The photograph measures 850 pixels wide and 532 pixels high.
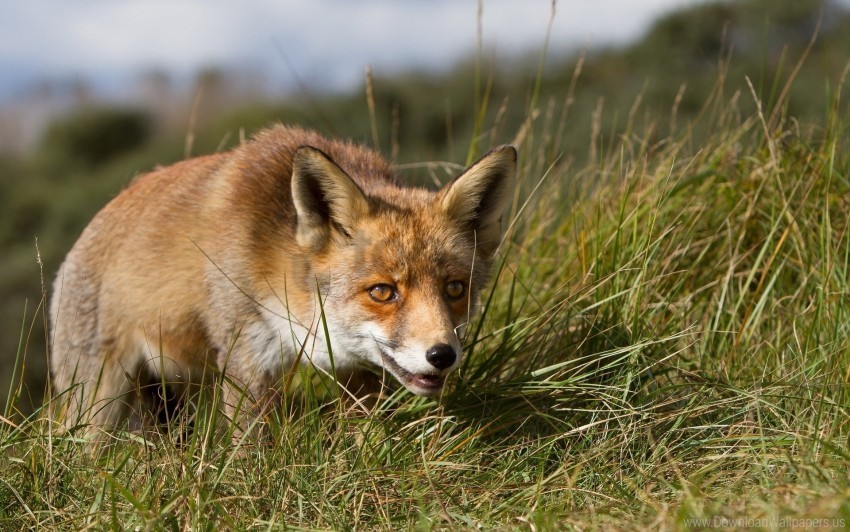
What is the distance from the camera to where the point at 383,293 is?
4199mm

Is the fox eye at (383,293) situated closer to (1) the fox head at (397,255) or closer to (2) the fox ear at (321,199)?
(1) the fox head at (397,255)

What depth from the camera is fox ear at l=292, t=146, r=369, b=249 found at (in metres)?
4.20

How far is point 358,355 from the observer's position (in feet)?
14.4

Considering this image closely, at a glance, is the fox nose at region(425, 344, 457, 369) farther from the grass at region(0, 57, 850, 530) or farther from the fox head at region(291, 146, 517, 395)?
the grass at region(0, 57, 850, 530)

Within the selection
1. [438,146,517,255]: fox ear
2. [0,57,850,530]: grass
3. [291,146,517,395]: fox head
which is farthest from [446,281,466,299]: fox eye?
[438,146,517,255]: fox ear

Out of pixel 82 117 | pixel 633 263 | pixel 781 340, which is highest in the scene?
pixel 633 263

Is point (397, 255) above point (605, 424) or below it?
above

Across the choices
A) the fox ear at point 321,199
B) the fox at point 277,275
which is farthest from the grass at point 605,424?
the fox ear at point 321,199

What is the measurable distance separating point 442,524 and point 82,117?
3442cm

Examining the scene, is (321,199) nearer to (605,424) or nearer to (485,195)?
(485,195)

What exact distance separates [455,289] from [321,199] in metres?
0.85

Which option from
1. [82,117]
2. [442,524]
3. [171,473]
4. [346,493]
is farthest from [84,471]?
[82,117]

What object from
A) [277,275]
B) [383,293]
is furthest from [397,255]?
[277,275]

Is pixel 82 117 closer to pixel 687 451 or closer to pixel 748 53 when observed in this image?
pixel 748 53
